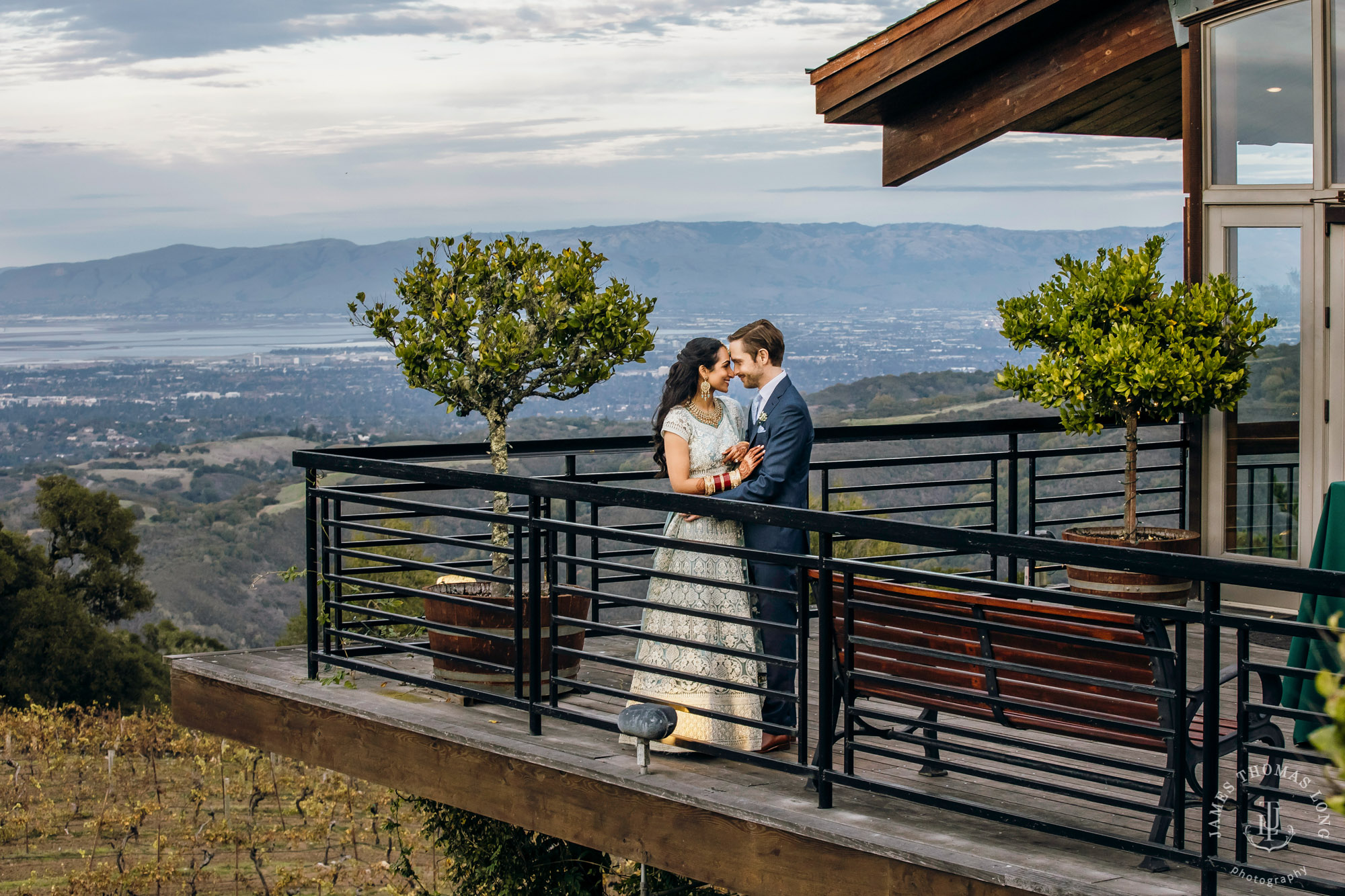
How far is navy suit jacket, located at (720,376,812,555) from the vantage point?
16.0 feet

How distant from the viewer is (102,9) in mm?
168125

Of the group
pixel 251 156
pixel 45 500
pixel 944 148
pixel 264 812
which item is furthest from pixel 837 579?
pixel 251 156

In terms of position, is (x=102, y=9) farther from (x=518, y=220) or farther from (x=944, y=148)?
(x=944, y=148)

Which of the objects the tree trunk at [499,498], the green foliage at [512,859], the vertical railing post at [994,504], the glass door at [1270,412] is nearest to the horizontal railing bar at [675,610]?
the tree trunk at [499,498]

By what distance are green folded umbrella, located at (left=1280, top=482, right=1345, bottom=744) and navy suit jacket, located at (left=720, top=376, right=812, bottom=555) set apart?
5.88 feet

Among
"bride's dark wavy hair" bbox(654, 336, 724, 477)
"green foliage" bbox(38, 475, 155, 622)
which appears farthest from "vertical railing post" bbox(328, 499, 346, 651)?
"green foliage" bbox(38, 475, 155, 622)

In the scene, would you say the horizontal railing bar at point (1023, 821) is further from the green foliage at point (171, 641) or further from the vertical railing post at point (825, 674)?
the green foliage at point (171, 641)

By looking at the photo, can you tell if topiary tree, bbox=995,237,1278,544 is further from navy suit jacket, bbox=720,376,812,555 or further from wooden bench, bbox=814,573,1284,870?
wooden bench, bbox=814,573,1284,870

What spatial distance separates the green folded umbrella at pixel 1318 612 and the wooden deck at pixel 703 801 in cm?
52

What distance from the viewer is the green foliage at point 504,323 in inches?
231

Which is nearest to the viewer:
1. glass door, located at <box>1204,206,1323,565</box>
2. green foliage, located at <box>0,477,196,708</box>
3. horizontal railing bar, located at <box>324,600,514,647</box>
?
horizontal railing bar, located at <box>324,600,514,647</box>

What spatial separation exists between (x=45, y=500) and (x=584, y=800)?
36.1m

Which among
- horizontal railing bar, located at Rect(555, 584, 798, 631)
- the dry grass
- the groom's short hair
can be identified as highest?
the groom's short hair

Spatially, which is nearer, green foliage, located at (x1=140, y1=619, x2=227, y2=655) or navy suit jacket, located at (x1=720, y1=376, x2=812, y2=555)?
navy suit jacket, located at (x1=720, y1=376, x2=812, y2=555)
